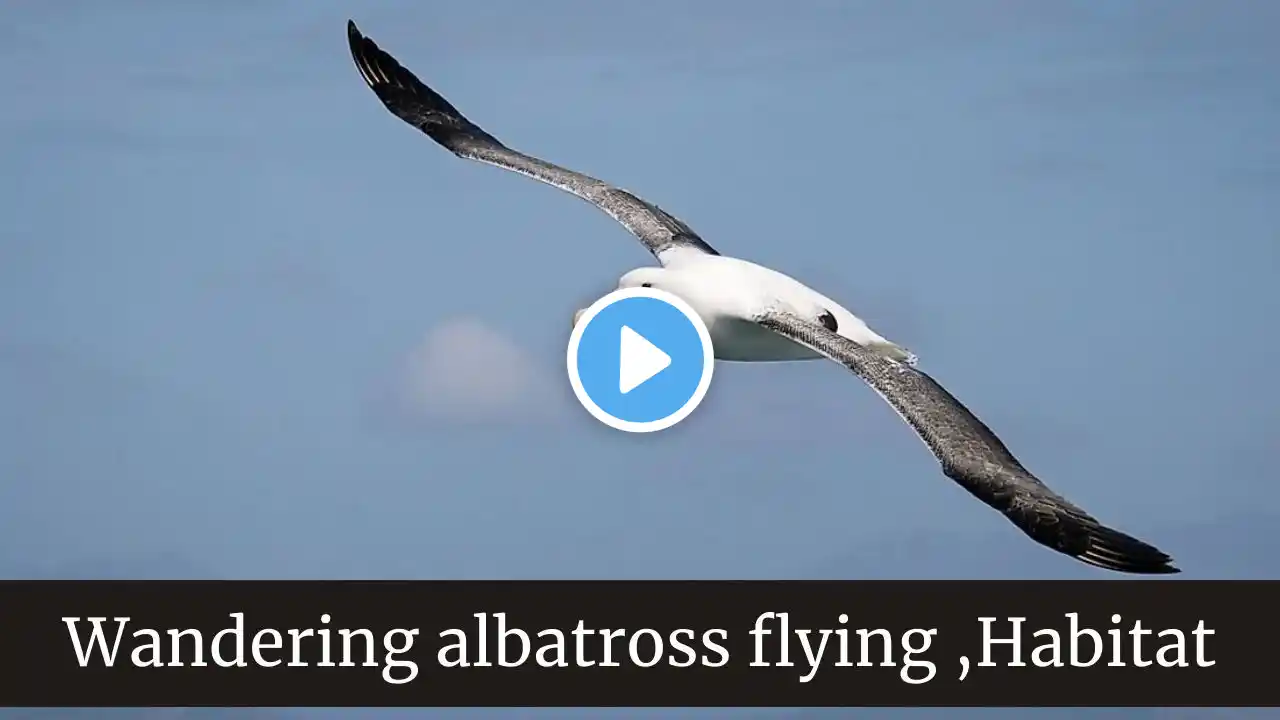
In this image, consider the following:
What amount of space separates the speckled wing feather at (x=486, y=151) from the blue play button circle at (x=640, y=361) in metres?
5.46

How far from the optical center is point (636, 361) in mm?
23969

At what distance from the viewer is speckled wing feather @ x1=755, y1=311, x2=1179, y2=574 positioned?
22.8 meters

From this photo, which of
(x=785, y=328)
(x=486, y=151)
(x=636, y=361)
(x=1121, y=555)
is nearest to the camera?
(x=1121, y=555)

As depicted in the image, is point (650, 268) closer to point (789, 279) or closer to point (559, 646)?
point (789, 279)

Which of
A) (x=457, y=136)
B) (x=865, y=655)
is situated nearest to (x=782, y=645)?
(x=865, y=655)

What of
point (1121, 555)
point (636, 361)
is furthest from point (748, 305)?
point (1121, 555)

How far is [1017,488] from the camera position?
24016mm

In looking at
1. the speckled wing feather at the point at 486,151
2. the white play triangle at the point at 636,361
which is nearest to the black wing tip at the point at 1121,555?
the white play triangle at the point at 636,361

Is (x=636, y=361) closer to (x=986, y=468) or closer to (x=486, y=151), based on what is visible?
(x=986, y=468)

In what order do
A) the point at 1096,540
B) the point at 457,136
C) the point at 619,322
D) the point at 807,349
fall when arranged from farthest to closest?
the point at 457,136, the point at 807,349, the point at 619,322, the point at 1096,540

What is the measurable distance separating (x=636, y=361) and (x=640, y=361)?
5 centimetres

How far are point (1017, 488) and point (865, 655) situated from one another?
197 inches

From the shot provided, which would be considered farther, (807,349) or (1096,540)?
(807,349)

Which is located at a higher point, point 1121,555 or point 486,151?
point 486,151
